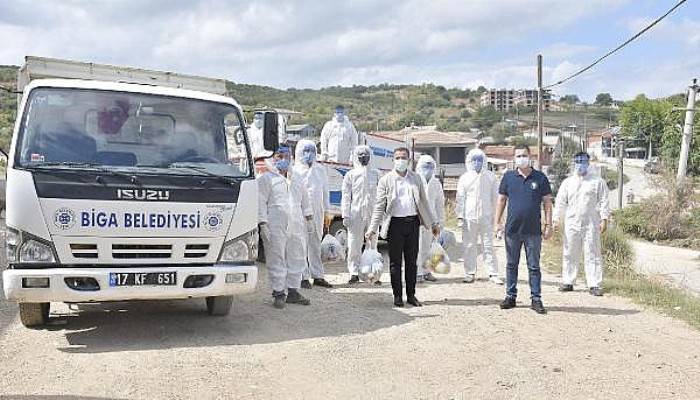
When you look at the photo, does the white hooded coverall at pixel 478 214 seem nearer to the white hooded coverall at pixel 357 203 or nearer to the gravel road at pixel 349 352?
the white hooded coverall at pixel 357 203

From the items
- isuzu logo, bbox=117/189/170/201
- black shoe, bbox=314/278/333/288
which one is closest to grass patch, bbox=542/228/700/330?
black shoe, bbox=314/278/333/288

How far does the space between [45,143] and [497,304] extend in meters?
5.34

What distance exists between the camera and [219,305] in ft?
→ 24.1

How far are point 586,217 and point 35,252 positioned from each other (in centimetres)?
680

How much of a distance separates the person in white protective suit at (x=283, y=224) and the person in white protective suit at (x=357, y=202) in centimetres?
146

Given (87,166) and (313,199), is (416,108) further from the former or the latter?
(87,166)

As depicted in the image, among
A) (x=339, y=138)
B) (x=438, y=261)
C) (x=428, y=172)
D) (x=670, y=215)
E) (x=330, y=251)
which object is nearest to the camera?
(x=438, y=261)

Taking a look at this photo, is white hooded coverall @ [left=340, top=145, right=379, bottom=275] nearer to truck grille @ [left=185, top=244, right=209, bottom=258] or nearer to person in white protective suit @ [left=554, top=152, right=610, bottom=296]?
person in white protective suit @ [left=554, top=152, right=610, bottom=296]

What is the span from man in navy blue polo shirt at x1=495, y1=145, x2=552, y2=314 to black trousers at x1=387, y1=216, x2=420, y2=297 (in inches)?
41.8

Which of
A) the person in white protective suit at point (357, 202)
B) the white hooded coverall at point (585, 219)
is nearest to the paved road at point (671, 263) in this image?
the white hooded coverall at point (585, 219)

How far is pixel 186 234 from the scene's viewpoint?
627 centimetres

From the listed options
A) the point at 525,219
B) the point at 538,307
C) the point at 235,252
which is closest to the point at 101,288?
the point at 235,252

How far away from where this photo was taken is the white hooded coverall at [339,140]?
13336 mm

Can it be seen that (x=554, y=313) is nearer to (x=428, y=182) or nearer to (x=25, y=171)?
(x=428, y=182)
